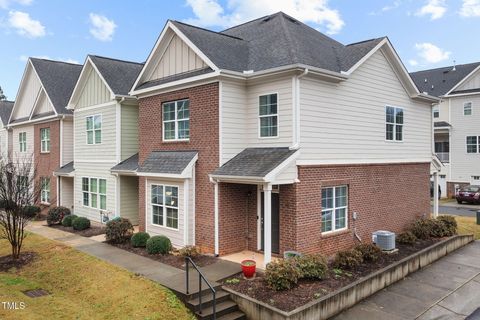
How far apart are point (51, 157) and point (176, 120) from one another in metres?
14.0

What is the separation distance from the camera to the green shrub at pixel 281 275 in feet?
32.4

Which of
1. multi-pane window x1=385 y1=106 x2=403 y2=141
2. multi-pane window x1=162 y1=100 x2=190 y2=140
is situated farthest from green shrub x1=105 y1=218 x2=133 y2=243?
multi-pane window x1=385 y1=106 x2=403 y2=141

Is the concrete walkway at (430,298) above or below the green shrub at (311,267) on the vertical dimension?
below

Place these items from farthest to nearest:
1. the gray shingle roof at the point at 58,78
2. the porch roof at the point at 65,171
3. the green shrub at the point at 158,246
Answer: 1. the gray shingle roof at the point at 58,78
2. the porch roof at the point at 65,171
3. the green shrub at the point at 158,246

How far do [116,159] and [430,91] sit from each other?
33.0m

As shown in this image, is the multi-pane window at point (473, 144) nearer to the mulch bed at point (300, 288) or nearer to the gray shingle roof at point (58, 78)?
the mulch bed at point (300, 288)

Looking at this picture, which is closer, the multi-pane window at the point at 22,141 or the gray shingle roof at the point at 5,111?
the multi-pane window at the point at 22,141

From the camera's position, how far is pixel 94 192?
68.1 ft

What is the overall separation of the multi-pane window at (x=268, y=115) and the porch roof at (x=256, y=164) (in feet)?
2.08

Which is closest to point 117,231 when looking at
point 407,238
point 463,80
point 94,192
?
point 94,192

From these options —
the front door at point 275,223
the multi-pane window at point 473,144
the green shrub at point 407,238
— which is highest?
the multi-pane window at point 473,144

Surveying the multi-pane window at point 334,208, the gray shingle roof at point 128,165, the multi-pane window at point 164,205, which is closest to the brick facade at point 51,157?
the gray shingle roof at point 128,165

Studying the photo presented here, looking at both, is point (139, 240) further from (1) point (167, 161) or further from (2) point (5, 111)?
(2) point (5, 111)

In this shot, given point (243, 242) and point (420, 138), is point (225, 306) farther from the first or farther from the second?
point (420, 138)
